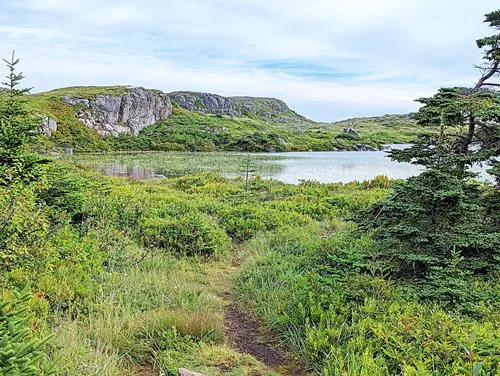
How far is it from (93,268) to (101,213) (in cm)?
461

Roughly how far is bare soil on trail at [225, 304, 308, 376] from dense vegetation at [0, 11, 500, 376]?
11 cm

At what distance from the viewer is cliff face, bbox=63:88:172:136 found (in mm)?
91562

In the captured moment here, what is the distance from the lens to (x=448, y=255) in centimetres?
662

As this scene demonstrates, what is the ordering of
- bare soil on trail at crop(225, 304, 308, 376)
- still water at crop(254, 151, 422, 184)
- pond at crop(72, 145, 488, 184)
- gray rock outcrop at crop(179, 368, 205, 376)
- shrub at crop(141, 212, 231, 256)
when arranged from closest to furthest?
gray rock outcrop at crop(179, 368, 205, 376)
bare soil on trail at crop(225, 304, 308, 376)
shrub at crop(141, 212, 231, 256)
still water at crop(254, 151, 422, 184)
pond at crop(72, 145, 488, 184)

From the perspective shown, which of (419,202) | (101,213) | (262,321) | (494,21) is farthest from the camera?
(101,213)

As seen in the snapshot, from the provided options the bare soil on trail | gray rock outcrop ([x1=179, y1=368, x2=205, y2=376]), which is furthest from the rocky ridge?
gray rock outcrop ([x1=179, y1=368, x2=205, y2=376])

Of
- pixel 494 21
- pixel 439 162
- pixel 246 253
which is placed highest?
pixel 494 21

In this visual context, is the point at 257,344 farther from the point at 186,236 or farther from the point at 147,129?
the point at 147,129

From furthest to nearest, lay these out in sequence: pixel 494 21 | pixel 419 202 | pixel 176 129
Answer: pixel 176 129 < pixel 494 21 < pixel 419 202

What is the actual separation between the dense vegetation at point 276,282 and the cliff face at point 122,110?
84622 mm

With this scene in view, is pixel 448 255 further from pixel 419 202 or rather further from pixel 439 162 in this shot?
pixel 439 162

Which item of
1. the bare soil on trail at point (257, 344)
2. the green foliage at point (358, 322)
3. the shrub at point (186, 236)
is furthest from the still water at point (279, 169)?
the bare soil on trail at point (257, 344)

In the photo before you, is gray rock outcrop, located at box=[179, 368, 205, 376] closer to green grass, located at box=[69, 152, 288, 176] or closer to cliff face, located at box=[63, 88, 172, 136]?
green grass, located at box=[69, 152, 288, 176]

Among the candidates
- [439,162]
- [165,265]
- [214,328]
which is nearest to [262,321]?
[214,328]
